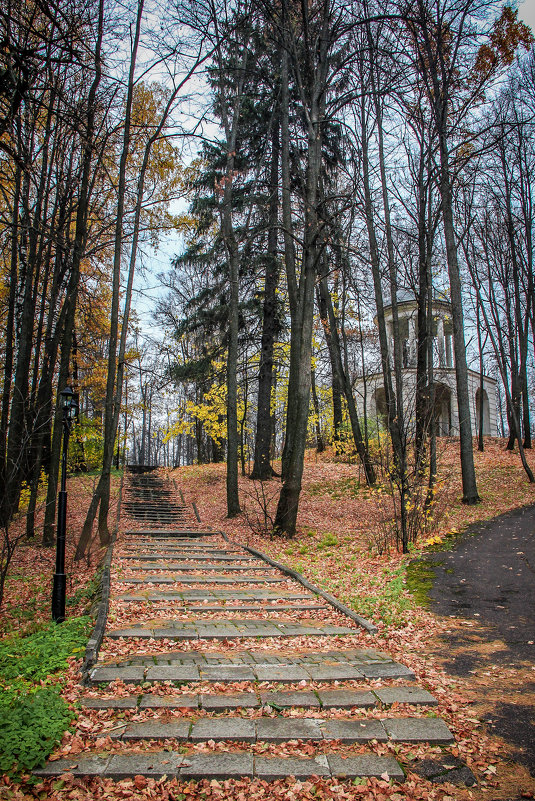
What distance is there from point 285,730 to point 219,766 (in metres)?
0.53

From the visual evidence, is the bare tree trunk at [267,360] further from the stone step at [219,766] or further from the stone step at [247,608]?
the stone step at [219,766]

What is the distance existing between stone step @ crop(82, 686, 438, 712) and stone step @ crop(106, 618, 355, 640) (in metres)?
1.20

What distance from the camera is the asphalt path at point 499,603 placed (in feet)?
11.6

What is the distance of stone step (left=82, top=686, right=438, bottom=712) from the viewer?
11.5 ft

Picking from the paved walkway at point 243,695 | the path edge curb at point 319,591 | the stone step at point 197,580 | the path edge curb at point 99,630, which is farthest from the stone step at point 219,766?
the stone step at point 197,580

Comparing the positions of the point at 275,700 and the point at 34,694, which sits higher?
the point at 34,694

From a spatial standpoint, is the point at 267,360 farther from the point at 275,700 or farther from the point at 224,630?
the point at 275,700

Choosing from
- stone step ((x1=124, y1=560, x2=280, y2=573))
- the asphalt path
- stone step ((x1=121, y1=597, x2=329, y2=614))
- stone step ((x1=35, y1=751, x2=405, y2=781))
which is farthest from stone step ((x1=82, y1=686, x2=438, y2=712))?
stone step ((x1=124, y1=560, x2=280, y2=573))

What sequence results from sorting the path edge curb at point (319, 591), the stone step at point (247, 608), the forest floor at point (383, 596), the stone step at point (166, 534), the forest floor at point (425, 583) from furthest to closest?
the stone step at point (166, 534) → the stone step at point (247, 608) → the path edge curb at point (319, 591) → the forest floor at point (425, 583) → the forest floor at point (383, 596)

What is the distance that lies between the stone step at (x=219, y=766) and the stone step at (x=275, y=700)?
0.51 m

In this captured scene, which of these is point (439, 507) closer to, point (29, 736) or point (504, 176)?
point (29, 736)

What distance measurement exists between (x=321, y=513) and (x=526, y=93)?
13.1m

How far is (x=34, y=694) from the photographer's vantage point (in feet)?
11.4

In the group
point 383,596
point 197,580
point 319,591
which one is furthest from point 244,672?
point 197,580
